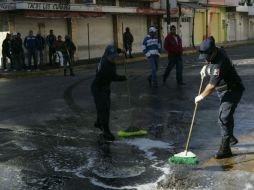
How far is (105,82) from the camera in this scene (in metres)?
8.79

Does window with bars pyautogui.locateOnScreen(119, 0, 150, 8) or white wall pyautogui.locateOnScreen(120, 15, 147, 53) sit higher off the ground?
window with bars pyautogui.locateOnScreen(119, 0, 150, 8)

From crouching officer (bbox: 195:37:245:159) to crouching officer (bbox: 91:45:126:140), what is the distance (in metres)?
1.82

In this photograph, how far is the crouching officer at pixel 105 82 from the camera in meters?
8.62

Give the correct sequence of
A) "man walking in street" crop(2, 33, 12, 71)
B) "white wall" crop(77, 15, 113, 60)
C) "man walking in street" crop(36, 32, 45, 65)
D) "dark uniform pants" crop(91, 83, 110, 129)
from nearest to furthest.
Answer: "dark uniform pants" crop(91, 83, 110, 129), "man walking in street" crop(2, 33, 12, 71), "man walking in street" crop(36, 32, 45, 65), "white wall" crop(77, 15, 113, 60)

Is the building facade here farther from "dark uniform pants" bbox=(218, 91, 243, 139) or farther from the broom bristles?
"dark uniform pants" bbox=(218, 91, 243, 139)

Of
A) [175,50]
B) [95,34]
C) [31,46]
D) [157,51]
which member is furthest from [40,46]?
[175,50]

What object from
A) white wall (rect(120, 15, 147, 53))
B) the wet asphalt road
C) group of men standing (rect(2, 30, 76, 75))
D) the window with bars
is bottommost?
the wet asphalt road

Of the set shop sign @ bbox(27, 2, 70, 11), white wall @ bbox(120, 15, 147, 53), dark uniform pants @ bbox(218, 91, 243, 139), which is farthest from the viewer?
white wall @ bbox(120, 15, 147, 53)

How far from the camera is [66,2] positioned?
97.1 feet

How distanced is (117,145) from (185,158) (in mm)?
1683

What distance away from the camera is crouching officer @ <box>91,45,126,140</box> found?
8617 mm

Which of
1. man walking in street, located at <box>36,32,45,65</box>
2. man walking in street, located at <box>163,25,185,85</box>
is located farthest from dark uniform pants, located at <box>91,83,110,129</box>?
man walking in street, located at <box>36,32,45,65</box>

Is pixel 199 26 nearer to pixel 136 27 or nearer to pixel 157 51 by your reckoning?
pixel 136 27

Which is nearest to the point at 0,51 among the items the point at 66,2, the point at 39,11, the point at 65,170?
the point at 39,11
